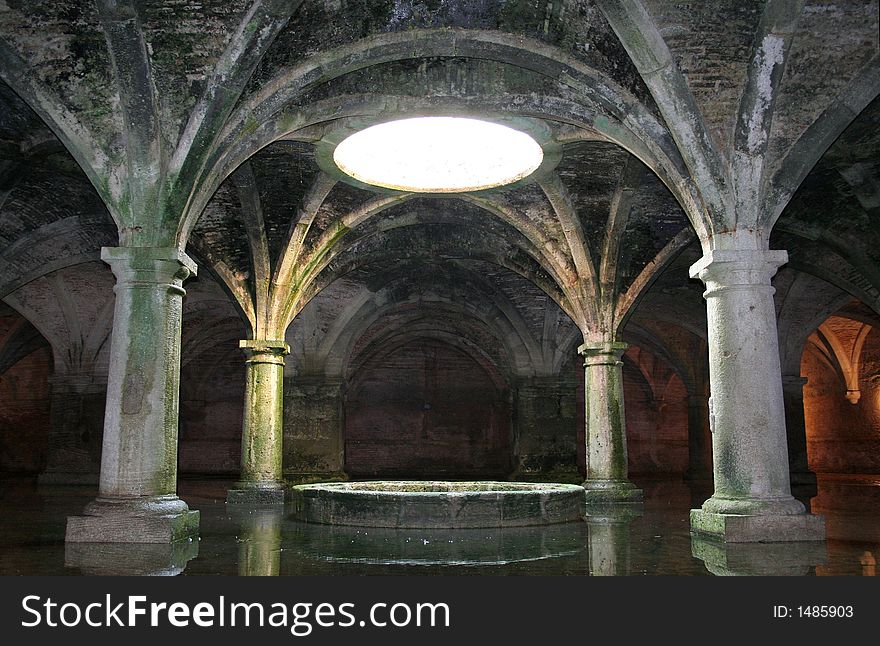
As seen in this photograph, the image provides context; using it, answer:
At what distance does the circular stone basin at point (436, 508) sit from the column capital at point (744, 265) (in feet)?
9.07

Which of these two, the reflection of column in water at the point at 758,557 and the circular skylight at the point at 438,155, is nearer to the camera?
the reflection of column in water at the point at 758,557

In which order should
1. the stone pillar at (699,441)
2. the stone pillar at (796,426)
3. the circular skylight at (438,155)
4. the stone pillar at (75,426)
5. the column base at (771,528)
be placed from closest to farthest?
the column base at (771,528)
the circular skylight at (438,155)
the stone pillar at (796,426)
the stone pillar at (75,426)
the stone pillar at (699,441)

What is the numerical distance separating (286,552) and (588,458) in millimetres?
7273

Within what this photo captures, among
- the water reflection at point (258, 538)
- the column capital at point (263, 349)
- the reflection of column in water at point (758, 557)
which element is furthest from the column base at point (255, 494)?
the reflection of column in water at point (758, 557)

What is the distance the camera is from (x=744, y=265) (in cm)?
671

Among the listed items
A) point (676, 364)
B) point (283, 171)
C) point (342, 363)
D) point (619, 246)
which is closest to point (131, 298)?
point (283, 171)

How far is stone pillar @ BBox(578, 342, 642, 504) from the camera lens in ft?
38.9

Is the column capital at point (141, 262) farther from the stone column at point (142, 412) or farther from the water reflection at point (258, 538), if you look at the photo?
the water reflection at point (258, 538)

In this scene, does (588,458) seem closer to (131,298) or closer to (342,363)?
(342,363)

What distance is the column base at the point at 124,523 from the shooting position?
611 centimetres

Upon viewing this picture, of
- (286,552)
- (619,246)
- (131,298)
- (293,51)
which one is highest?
(293,51)

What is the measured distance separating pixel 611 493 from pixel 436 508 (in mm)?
4905

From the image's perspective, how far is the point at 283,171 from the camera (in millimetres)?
10188

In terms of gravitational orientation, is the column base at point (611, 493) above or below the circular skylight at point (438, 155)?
below
